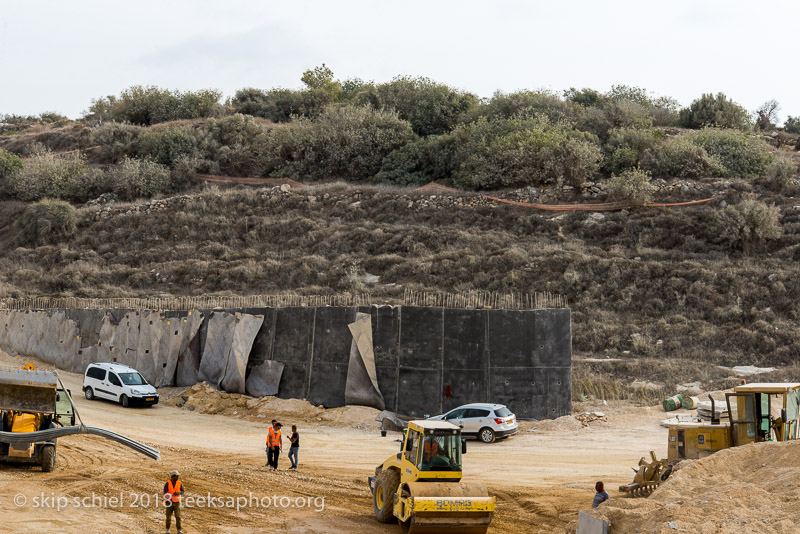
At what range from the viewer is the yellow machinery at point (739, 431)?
50.9 feet

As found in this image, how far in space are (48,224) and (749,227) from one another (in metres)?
46.7

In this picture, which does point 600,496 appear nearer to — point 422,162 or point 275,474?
point 275,474

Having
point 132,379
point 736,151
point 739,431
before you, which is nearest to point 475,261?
point 132,379

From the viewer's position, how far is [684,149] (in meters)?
52.5

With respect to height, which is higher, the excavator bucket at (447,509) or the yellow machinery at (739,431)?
the yellow machinery at (739,431)

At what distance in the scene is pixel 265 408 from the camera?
1085 inches

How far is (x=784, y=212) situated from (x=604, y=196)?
10.7m

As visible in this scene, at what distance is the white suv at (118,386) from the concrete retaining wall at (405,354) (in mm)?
2215

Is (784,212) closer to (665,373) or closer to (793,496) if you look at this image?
(665,373)

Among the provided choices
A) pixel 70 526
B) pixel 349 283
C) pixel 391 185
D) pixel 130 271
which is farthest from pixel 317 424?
pixel 391 185

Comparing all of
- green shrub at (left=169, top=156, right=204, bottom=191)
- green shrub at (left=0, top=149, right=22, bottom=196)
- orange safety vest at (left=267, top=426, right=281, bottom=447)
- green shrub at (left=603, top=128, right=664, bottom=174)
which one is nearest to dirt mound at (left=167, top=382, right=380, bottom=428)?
orange safety vest at (left=267, top=426, right=281, bottom=447)

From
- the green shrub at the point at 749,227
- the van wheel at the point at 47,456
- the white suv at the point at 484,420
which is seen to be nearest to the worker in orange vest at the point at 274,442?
the van wheel at the point at 47,456

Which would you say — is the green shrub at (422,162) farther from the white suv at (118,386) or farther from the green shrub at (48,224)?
the white suv at (118,386)

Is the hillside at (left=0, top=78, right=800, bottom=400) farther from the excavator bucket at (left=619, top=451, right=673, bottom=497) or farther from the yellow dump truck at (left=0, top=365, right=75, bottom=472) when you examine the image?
the yellow dump truck at (left=0, top=365, right=75, bottom=472)
